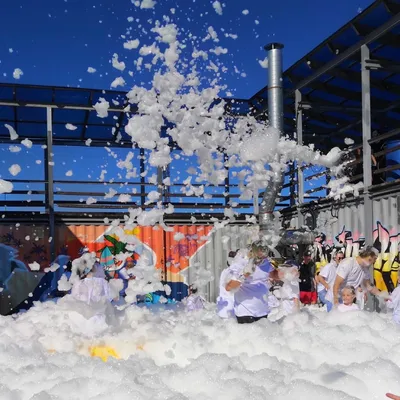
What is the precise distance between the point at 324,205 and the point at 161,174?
575 cm

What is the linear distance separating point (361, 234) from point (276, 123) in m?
3.88

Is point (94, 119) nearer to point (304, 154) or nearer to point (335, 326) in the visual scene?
point (304, 154)

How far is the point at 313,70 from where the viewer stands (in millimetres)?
14305

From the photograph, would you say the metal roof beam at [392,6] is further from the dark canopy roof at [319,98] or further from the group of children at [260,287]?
the group of children at [260,287]

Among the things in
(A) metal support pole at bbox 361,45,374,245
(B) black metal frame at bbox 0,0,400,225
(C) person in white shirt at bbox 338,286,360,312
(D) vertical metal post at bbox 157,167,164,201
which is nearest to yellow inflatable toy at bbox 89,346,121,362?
(C) person in white shirt at bbox 338,286,360,312

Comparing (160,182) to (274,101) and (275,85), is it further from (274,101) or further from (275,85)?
(275,85)

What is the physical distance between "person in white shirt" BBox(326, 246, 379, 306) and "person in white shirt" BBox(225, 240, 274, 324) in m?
1.83

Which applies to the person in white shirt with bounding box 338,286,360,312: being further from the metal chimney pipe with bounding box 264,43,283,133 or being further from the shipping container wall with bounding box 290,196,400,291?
the metal chimney pipe with bounding box 264,43,283,133

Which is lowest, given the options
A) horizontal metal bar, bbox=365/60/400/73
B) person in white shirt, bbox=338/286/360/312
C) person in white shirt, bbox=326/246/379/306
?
person in white shirt, bbox=338/286/360/312

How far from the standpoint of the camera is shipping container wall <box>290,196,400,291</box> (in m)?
10.9

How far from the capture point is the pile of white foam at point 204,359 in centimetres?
418

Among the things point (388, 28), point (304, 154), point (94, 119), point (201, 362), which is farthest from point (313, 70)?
point (201, 362)

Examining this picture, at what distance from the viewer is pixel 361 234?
12250 millimetres

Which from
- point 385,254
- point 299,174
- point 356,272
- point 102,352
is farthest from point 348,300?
point 299,174
